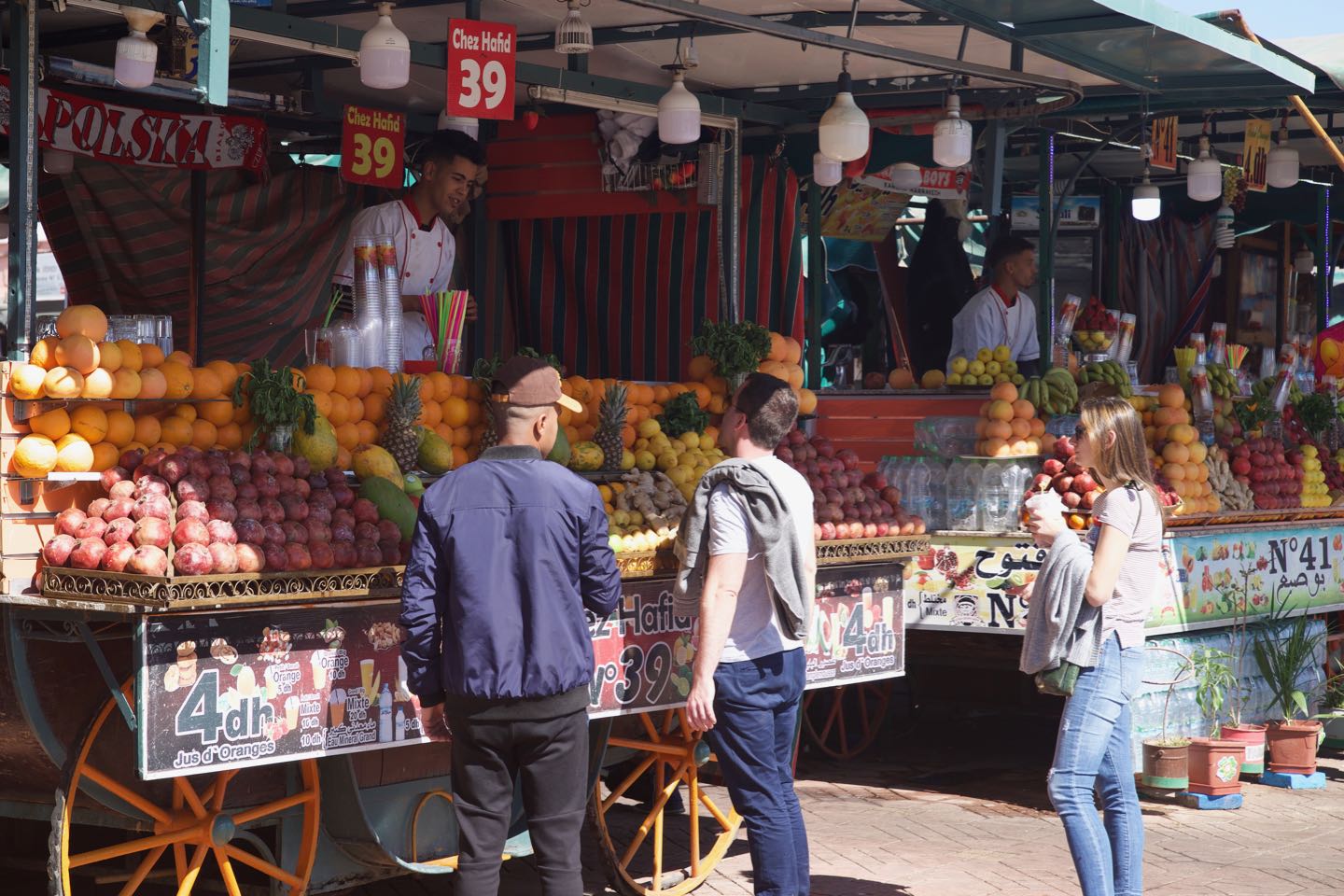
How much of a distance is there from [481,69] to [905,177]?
4.41m

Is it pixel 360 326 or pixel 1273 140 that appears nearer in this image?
pixel 360 326

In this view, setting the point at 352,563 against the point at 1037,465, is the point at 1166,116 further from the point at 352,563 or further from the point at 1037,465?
the point at 352,563

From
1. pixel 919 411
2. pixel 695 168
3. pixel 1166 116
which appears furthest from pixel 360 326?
pixel 1166 116

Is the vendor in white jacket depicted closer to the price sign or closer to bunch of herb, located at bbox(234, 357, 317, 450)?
the price sign

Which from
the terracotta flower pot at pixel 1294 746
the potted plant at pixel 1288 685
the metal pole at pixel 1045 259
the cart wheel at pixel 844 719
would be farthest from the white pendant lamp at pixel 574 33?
the terracotta flower pot at pixel 1294 746

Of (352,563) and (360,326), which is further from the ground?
(360,326)

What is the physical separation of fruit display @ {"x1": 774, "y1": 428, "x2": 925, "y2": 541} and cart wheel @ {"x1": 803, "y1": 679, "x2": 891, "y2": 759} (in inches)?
71.5

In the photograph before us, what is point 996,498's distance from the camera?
787 centimetres

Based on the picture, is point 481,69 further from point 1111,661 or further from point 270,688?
point 1111,661

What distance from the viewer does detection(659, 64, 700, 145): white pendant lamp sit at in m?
6.57

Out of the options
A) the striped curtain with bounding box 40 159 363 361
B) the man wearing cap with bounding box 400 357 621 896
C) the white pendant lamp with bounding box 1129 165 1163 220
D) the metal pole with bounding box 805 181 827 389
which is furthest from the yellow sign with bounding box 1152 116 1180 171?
the man wearing cap with bounding box 400 357 621 896

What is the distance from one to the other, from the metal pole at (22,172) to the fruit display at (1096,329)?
20.6 ft

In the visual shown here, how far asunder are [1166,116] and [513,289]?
4.21 m

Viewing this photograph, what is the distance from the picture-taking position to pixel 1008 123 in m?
9.09
